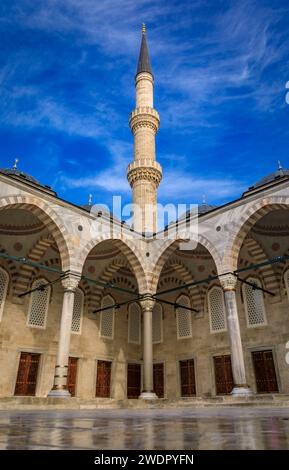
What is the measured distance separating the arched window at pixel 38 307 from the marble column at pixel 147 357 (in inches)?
164

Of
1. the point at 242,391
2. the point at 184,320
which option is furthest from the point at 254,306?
the point at 242,391

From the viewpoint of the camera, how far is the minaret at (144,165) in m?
18.9

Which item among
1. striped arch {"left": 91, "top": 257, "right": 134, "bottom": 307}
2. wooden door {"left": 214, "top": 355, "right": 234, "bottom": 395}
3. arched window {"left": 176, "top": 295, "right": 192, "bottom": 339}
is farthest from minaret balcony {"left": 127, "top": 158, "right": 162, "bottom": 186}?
wooden door {"left": 214, "top": 355, "right": 234, "bottom": 395}

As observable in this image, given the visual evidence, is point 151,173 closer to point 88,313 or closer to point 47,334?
point 88,313

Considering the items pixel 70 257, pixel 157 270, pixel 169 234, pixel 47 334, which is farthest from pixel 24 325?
pixel 169 234

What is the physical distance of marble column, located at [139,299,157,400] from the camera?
1221 cm


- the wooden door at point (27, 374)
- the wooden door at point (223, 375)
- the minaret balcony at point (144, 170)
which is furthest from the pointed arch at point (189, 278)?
the wooden door at point (27, 374)

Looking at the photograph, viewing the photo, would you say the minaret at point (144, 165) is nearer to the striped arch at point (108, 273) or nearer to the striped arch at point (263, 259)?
the striped arch at point (108, 273)

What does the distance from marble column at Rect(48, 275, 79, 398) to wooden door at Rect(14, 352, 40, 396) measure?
3.51 m

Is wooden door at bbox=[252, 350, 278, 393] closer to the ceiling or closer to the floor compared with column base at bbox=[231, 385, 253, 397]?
closer to the ceiling

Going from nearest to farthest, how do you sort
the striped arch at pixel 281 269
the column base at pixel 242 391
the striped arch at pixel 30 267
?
the column base at pixel 242 391, the striped arch at pixel 30 267, the striped arch at pixel 281 269

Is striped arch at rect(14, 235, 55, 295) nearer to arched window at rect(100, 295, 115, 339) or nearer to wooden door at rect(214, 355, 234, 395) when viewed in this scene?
arched window at rect(100, 295, 115, 339)

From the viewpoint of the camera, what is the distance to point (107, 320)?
53.8 feet
